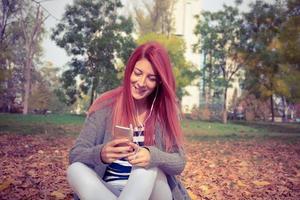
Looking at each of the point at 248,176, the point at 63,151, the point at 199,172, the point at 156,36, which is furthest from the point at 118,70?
the point at 248,176

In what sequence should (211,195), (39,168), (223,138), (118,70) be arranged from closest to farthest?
(211,195) → (39,168) → (118,70) → (223,138)

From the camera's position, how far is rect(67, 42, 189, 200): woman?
3.62 ft

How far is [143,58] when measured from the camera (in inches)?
50.1

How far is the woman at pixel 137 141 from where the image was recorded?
1.10 metres

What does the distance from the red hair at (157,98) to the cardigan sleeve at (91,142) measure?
0.04 metres

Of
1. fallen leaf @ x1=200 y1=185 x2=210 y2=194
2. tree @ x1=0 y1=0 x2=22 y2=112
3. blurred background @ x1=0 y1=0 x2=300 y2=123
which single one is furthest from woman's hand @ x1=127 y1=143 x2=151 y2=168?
tree @ x1=0 y1=0 x2=22 y2=112

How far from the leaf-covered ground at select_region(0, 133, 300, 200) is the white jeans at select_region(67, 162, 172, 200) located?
2.48 ft

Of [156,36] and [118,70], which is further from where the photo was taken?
[156,36]

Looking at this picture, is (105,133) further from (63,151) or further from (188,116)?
(188,116)

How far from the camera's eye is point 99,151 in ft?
3.72

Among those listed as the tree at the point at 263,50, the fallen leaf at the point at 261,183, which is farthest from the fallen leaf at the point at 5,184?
the tree at the point at 263,50

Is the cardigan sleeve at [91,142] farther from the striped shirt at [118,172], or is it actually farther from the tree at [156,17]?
the tree at [156,17]

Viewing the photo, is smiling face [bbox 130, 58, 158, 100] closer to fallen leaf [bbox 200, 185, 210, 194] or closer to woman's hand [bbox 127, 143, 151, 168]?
woman's hand [bbox 127, 143, 151, 168]

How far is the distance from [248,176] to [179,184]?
3.80ft
